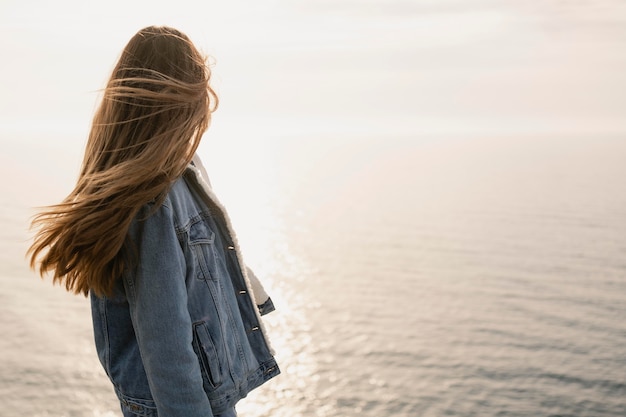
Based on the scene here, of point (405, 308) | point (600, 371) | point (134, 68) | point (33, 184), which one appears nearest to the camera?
point (134, 68)

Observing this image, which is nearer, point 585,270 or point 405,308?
point 405,308

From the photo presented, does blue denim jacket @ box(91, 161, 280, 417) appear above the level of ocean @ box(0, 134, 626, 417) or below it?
above

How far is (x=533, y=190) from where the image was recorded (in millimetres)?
119188

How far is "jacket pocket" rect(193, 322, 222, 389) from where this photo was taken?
237 centimetres

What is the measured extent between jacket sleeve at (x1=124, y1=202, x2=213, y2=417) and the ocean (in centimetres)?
3628

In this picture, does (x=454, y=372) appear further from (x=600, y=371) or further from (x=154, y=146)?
(x=154, y=146)

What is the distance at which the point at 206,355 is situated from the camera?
93.4 inches

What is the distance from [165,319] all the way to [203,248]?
12.5 inches

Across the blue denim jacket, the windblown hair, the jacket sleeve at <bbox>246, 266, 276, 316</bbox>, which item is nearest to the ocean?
the jacket sleeve at <bbox>246, 266, 276, 316</bbox>

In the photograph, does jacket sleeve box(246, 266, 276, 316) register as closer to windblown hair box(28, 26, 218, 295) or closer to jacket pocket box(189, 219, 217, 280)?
jacket pocket box(189, 219, 217, 280)

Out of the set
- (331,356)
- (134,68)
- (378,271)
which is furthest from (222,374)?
(378,271)

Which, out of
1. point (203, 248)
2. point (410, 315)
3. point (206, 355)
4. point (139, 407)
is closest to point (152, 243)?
point (203, 248)

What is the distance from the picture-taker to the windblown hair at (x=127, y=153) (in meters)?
2.21

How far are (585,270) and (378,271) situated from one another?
19.0 metres
